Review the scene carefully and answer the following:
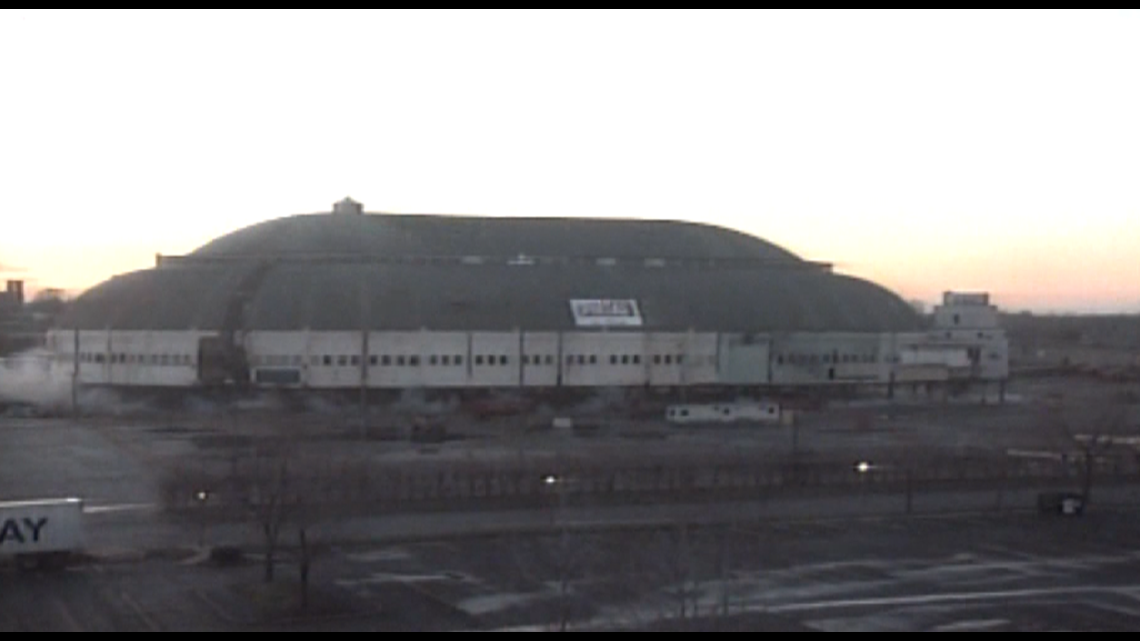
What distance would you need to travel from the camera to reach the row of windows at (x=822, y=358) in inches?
1425

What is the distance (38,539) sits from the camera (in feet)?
41.8

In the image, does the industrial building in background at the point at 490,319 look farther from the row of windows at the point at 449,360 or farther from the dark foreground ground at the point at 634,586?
the dark foreground ground at the point at 634,586

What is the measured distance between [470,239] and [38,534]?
27.6 m

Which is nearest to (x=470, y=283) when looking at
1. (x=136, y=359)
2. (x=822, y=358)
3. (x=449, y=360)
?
(x=449, y=360)

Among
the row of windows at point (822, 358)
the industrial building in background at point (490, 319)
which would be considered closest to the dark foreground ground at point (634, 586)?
the industrial building in background at point (490, 319)

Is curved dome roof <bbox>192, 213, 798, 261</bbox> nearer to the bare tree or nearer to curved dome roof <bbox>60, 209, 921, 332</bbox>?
curved dome roof <bbox>60, 209, 921, 332</bbox>

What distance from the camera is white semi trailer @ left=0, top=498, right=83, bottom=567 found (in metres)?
12.7

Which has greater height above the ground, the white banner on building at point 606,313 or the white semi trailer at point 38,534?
the white banner on building at point 606,313

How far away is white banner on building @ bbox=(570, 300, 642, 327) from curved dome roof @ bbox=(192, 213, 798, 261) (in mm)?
3770

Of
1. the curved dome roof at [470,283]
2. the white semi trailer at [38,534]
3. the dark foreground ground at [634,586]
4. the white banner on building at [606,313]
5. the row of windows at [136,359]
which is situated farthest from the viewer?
the white banner on building at [606,313]

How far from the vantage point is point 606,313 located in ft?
118

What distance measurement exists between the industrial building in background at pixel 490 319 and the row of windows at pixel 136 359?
0.03 metres
